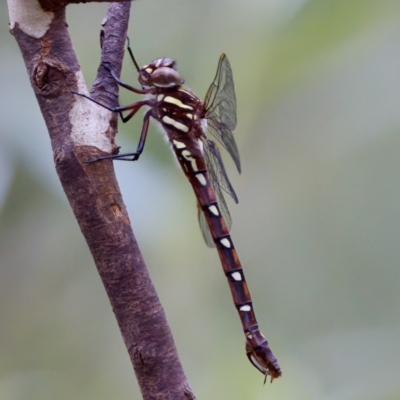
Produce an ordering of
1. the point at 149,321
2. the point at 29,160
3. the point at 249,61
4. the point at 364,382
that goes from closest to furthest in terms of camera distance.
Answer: the point at 149,321 < the point at 364,382 < the point at 29,160 < the point at 249,61

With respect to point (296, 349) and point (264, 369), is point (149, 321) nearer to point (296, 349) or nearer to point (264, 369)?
point (264, 369)

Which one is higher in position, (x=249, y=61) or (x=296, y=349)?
(x=249, y=61)

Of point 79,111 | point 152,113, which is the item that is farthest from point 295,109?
point 79,111

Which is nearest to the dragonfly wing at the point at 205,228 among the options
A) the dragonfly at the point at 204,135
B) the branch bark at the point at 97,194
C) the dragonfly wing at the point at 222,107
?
the dragonfly at the point at 204,135

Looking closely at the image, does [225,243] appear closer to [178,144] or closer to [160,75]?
[178,144]

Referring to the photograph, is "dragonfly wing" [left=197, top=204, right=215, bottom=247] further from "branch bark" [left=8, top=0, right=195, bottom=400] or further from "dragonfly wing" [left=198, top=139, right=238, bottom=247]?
"branch bark" [left=8, top=0, right=195, bottom=400]

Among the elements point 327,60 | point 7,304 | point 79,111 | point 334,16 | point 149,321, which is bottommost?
point 149,321

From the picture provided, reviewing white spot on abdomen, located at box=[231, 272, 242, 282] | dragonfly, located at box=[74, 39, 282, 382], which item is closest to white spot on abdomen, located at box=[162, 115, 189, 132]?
dragonfly, located at box=[74, 39, 282, 382]

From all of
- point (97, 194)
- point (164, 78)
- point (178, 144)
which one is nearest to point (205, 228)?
point (178, 144)
